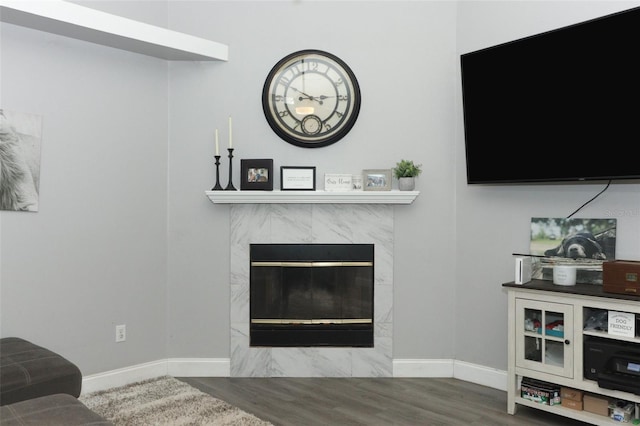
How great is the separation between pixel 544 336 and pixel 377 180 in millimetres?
1514

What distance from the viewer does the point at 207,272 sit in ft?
12.5

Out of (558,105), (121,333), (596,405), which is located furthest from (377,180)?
(121,333)

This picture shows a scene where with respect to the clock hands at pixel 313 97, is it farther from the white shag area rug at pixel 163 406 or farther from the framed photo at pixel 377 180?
the white shag area rug at pixel 163 406

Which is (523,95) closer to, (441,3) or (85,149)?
(441,3)

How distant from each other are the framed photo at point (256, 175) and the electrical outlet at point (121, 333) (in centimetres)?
132

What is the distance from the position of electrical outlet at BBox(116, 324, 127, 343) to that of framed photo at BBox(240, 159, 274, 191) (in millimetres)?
1320

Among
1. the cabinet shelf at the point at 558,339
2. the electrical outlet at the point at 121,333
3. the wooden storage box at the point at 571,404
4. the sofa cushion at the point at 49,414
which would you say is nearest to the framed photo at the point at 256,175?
the electrical outlet at the point at 121,333

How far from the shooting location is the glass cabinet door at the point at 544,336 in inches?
111

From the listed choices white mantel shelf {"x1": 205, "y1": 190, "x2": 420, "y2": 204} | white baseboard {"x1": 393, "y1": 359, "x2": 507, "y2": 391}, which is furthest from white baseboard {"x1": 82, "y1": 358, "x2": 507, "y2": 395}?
white mantel shelf {"x1": 205, "y1": 190, "x2": 420, "y2": 204}

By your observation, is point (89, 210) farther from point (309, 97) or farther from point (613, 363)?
point (613, 363)

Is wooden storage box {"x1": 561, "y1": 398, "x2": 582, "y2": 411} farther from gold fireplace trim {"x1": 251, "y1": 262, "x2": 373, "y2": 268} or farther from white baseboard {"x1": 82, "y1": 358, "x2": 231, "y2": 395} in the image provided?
white baseboard {"x1": 82, "y1": 358, "x2": 231, "y2": 395}

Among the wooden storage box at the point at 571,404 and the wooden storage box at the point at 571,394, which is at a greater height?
the wooden storage box at the point at 571,394

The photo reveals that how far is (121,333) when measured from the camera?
3.60 metres

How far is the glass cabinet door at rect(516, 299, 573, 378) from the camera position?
2828mm
